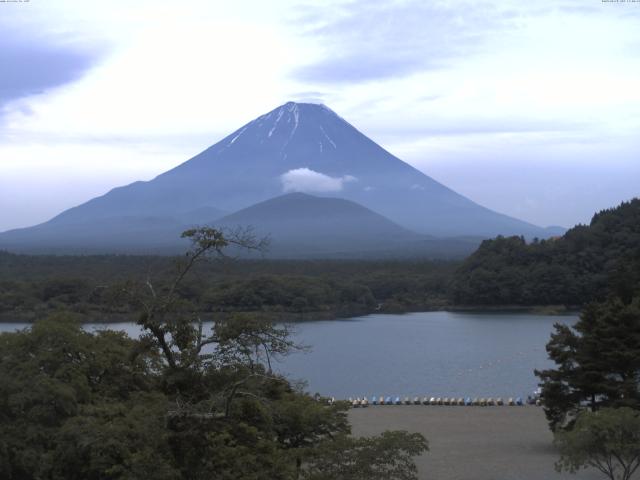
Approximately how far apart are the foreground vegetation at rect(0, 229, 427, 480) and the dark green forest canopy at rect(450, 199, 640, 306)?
36893 mm

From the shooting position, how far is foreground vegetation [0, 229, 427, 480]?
23.6 feet

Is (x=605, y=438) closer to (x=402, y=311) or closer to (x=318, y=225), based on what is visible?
(x=402, y=311)

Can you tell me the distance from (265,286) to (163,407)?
118ft

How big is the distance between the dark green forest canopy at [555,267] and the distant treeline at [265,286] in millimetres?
2100

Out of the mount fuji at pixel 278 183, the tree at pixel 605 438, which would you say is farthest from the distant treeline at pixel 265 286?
the mount fuji at pixel 278 183

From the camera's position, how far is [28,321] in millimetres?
37906

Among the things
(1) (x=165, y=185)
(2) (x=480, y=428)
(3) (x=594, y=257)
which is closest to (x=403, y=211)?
(1) (x=165, y=185)

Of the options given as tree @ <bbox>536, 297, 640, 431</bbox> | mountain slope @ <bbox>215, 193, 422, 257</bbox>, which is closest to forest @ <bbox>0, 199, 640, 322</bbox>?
tree @ <bbox>536, 297, 640, 431</bbox>

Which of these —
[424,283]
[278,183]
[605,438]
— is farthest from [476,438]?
[278,183]

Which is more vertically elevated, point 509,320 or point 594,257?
point 594,257

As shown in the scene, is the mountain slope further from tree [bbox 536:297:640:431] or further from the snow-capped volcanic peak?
tree [bbox 536:297:640:431]

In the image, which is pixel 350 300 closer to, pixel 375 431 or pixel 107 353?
pixel 375 431

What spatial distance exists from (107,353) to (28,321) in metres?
29.8

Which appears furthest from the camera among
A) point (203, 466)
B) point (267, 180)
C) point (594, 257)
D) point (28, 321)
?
point (267, 180)
